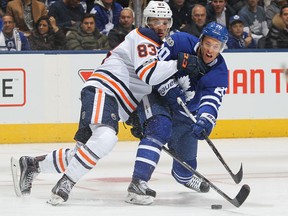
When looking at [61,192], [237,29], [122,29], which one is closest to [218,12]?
[237,29]

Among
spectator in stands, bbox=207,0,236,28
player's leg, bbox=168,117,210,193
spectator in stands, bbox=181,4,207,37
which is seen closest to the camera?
player's leg, bbox=168,117,210,193

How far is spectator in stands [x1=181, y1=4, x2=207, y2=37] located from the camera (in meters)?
10.9

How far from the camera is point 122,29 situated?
35.4 feet

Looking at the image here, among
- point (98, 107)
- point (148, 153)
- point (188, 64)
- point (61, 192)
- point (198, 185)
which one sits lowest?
point (198, 185)

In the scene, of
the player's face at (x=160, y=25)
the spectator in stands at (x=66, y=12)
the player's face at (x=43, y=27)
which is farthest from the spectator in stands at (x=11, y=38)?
the player's face at (x=160, y=25)

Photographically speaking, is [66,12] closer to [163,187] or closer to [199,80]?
[163,187]

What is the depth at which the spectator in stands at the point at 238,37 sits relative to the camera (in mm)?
11047

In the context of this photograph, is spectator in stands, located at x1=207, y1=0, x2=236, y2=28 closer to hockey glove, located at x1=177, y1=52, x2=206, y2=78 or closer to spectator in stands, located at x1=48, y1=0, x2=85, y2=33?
spectator in stands, located at x1=48, y1=0, x2=85, y2=33

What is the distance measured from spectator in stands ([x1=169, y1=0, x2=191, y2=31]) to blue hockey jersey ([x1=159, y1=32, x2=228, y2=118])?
4849mm

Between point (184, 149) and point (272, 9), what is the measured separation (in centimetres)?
572

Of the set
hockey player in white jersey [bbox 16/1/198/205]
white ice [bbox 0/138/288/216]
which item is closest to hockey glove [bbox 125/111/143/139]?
hockey player in white jersey [bbox 16/1/198/205]

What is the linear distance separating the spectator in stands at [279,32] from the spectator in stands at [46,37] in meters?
2.41

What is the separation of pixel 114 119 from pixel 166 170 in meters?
2.20

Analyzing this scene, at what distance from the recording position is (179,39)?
6215mm
